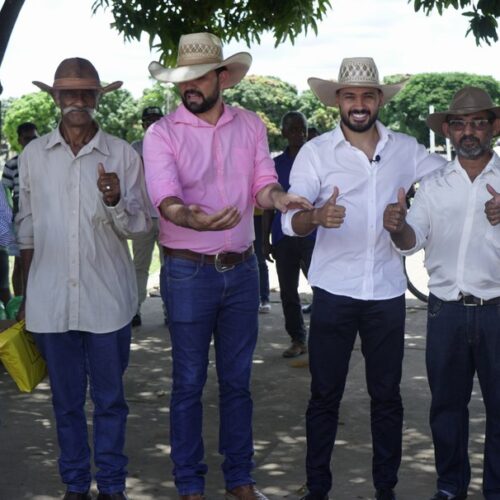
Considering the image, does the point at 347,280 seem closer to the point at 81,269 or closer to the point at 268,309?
the point at 81,269

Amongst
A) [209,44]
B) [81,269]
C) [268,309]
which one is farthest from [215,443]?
[268,309]

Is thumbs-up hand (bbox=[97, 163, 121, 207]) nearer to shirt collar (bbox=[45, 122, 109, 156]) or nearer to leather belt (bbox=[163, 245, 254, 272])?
shirt collar (bbox=[45, 122, 109, 156])

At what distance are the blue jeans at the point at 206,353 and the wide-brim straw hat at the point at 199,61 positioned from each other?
86 centimetres

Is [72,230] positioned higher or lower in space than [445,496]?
higher

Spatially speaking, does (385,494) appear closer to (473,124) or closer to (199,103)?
(473,124)

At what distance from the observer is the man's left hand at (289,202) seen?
485 cm

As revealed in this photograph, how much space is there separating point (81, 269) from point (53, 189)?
394 mm

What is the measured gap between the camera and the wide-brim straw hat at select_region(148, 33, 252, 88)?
5.13 metres

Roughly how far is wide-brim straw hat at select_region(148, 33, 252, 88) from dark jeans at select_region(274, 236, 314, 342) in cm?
334

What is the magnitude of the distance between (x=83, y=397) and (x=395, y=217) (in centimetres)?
177

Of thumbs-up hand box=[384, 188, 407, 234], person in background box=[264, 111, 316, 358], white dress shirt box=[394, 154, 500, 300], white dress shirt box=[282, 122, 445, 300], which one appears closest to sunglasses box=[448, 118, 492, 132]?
white dress shirt box=[394, 154, 500, 300]

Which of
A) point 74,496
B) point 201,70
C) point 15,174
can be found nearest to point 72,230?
point 201,70

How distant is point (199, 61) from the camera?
17.2 feet

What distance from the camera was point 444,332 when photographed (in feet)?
16.6
